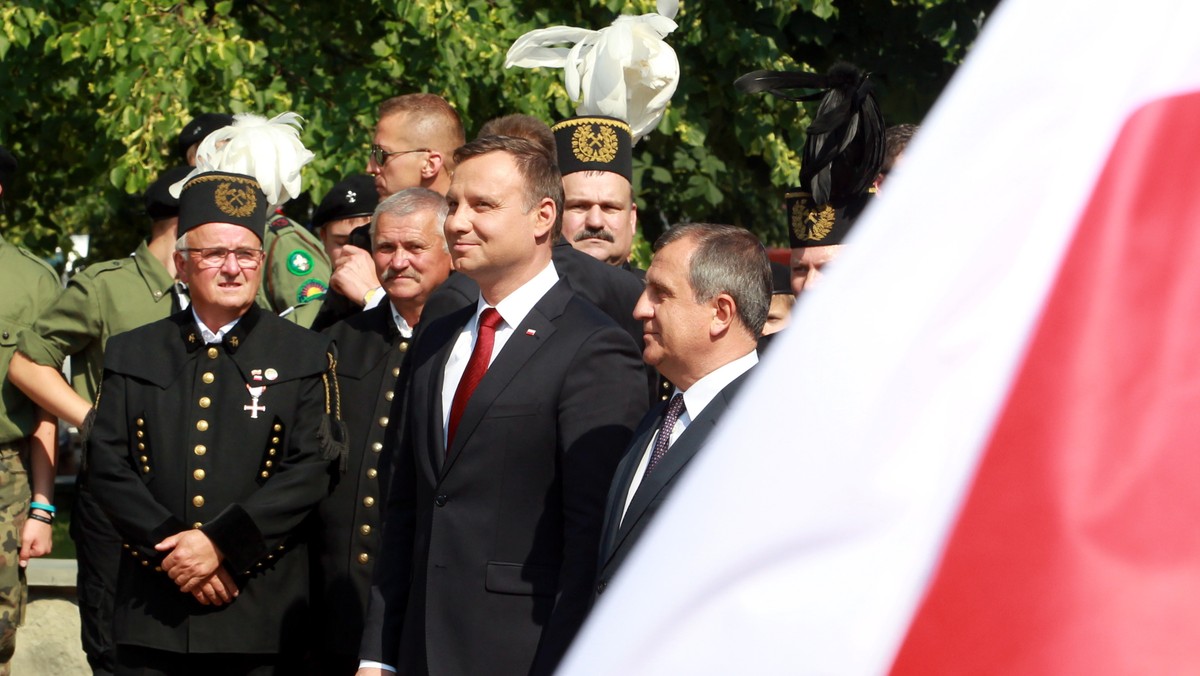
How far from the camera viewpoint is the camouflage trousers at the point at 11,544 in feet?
20.2

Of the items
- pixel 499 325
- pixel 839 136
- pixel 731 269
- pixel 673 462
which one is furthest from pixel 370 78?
pixel 673 462

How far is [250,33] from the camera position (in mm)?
10922

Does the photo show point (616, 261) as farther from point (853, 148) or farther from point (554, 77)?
point (554, 77)

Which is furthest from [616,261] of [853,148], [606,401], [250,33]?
[250,33]

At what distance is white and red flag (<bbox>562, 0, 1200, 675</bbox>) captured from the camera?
1.19 metres

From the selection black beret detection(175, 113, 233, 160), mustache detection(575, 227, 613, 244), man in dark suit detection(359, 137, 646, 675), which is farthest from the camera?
black beret detection(175, 113, 233, 160)

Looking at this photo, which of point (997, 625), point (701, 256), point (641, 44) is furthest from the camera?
point (641, 44)

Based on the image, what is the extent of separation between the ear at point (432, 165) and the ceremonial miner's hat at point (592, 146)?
2.61 feet

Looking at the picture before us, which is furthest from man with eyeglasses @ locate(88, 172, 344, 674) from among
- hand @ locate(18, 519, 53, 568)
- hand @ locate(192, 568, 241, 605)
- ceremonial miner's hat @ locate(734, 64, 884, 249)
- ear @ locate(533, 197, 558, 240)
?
ceremonial miner's hat @ locate(734, 64, 884, 249)

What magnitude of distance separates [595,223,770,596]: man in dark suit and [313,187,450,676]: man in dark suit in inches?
69.7

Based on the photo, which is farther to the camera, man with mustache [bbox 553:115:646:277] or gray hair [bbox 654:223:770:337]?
man with mustache [bbox 553:115:646:277]

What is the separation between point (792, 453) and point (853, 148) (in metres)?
3.22

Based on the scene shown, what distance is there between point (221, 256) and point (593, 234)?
120 cm

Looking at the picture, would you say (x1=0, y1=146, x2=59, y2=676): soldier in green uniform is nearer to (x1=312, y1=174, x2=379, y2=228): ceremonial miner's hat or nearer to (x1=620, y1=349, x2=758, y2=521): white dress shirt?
(x1=312, y1=174, x2=379, y2=228): ceremonial miner's hat
